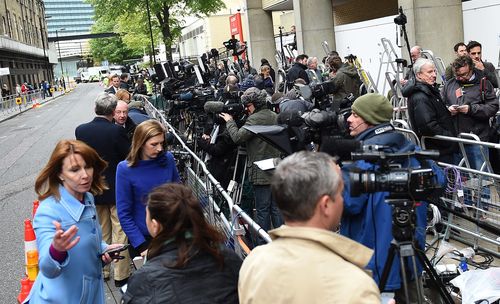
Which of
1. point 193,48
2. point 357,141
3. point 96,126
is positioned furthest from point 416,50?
point 193,48

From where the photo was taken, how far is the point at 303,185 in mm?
2033

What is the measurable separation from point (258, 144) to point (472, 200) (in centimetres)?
217

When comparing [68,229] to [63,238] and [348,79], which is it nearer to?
[63,238]

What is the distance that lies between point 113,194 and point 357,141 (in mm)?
3076

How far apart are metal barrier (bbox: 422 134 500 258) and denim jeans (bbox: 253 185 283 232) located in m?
1.73

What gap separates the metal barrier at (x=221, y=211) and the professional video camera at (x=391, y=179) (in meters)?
0.70

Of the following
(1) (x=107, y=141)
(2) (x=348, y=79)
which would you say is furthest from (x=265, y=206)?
(2) (x=348, y=79)

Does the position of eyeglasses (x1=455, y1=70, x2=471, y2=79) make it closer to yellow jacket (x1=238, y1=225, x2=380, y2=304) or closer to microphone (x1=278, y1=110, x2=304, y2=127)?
microphone (x1=278, y1=110, x2=304, y2=127)

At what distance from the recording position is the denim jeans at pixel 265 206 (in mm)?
6129

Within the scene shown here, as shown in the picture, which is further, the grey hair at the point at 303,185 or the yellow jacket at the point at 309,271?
the grey hair at the point at 303,185

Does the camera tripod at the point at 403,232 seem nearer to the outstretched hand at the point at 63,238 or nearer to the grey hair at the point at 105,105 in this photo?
the outstretched hand at the point at 63,238

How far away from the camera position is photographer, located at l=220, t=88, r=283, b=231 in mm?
5953

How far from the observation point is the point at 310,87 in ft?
21.9

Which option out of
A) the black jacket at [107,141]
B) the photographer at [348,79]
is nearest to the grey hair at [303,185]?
the black jacket at [107,141]
